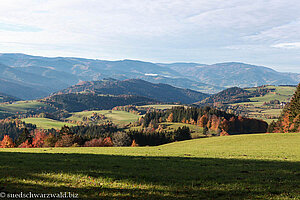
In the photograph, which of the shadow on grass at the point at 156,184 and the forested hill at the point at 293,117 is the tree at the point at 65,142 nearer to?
the shadow on grass at the point at 156,184

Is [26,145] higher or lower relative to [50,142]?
lower

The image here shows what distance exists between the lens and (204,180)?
18.0 meters

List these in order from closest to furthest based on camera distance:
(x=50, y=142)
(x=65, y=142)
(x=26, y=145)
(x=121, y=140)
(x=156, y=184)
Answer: (x=156, y=184)
(x=65, y=142)
(x=26, y=145)
(x=50, y=142)
(x=121, y=140)

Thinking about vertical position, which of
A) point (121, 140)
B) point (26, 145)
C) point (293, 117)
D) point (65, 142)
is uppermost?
point (293, 117)

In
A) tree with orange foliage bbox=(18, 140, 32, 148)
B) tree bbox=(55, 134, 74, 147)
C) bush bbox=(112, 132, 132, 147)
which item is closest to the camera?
tree bbox=(55, 134, 74, 147)

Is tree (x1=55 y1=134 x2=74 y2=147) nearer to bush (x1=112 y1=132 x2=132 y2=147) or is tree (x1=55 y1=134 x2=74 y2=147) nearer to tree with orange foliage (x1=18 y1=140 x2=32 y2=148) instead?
tree with orange foliage (x1=18 y1=140 x2=32 y2=148)

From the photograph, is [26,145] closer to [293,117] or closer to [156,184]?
[156,184]

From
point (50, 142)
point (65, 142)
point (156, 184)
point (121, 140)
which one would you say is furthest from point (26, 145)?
point (156, 184)

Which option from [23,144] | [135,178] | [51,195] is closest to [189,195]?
[135,178]

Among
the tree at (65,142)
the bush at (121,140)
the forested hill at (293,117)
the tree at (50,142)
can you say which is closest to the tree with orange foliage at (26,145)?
the tree at (50,142)

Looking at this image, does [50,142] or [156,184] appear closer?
[156,184]

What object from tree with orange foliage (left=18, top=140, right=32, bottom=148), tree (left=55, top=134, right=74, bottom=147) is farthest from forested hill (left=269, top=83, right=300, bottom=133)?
tree with orange foliage (left=18, top=140, right=32, bottom=148)

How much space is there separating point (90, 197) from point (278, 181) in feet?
47.0

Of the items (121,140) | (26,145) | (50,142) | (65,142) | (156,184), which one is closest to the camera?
(156,184)
